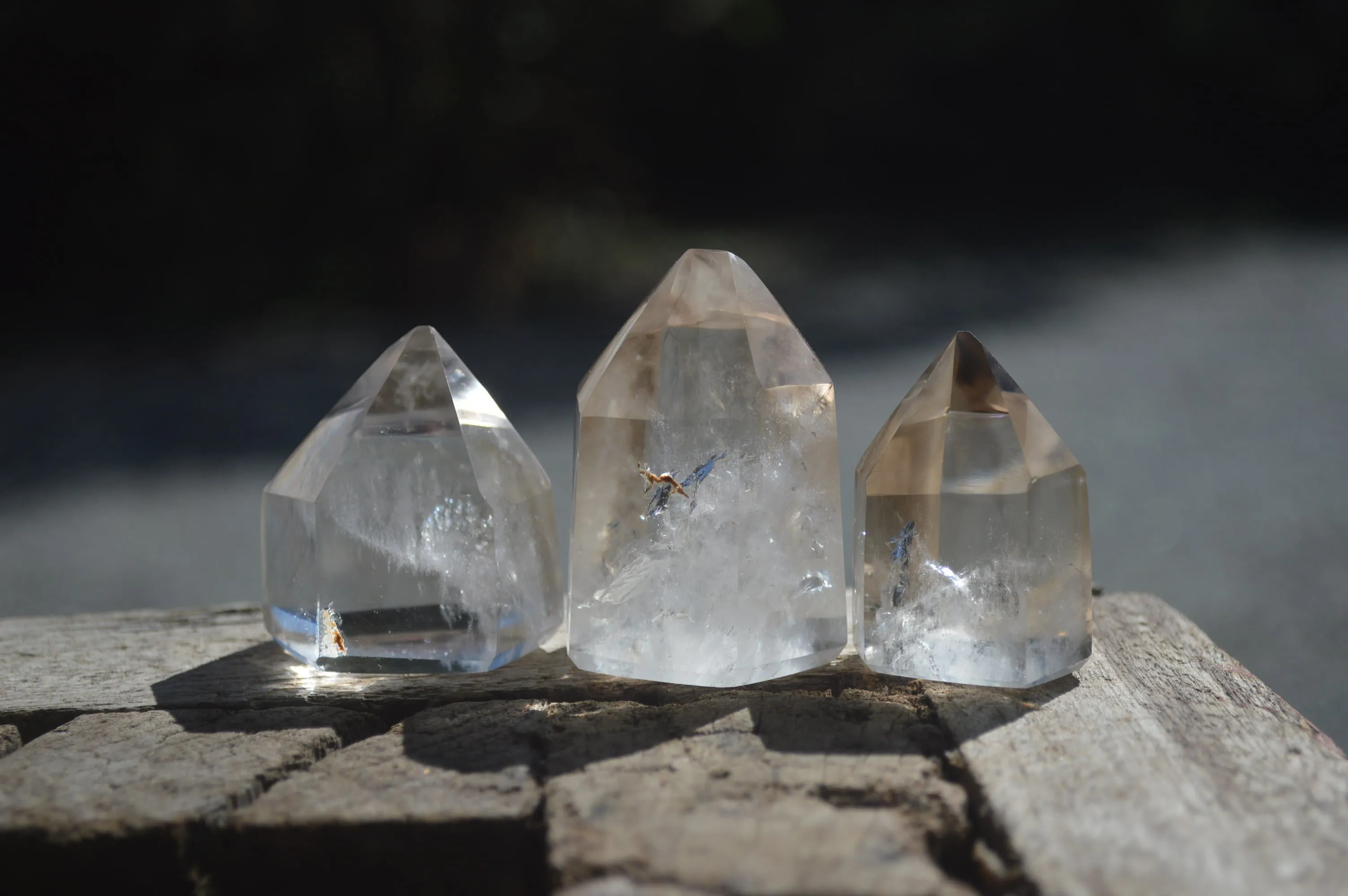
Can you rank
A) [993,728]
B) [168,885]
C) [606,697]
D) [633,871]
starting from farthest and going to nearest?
[606,697] < [993,728] < [168,885] < [633,871]

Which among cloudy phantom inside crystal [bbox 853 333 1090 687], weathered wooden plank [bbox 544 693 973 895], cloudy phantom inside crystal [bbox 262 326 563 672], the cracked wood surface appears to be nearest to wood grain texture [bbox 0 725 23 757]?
the cracked wood surface

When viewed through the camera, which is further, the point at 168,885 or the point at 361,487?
the point at 361,487

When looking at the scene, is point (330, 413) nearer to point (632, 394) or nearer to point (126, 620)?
point (632, 394)

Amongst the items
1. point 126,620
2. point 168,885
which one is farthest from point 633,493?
point 126,620

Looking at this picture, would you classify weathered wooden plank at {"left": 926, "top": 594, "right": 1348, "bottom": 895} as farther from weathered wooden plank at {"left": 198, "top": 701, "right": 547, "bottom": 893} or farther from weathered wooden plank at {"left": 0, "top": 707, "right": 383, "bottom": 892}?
weathered wooden plank at {"left": 0, "top": 707, "right": 383, "bottom": 892}

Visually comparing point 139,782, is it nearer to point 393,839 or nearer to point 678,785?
point 393,839

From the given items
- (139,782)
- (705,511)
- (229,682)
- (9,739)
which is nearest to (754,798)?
(705,511)
